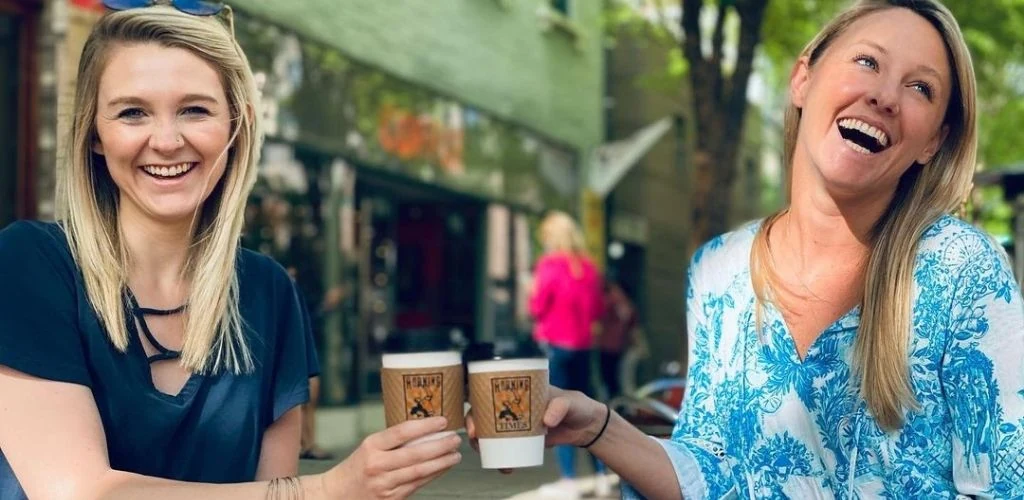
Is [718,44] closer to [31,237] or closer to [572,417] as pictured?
[572,417]

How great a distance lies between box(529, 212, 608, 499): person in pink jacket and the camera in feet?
33.4

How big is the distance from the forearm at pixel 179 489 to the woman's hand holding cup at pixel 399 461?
105 millimetres

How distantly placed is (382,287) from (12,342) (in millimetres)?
12296

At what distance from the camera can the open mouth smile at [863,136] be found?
271 centimetres

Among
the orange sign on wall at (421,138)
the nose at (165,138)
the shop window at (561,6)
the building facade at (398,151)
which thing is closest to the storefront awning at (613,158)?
the building facade at (398,151)

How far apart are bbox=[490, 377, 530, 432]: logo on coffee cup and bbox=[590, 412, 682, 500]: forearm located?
1.45 feet

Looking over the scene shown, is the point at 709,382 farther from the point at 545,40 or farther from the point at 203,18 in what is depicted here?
the point at 545,40

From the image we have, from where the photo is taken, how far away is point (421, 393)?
2.11 meters

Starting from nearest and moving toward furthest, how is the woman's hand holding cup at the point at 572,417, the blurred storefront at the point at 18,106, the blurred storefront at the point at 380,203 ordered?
the woman's hand holding cup at the point at 572,417 < the blurred storefront at the point at 18,106 < the blurred storefront at the point at 380,203

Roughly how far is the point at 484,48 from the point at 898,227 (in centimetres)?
1365

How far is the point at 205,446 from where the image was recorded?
101 inches

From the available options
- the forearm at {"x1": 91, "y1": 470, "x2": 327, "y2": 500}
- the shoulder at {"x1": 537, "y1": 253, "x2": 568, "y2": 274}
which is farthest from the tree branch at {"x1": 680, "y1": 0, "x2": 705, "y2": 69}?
the forearm at {"x1": 91, "y1": 470, "x2": 327, "y2": 500}

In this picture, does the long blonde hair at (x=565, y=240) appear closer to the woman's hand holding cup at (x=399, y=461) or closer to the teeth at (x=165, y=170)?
the teeth at (x=165, y=170)

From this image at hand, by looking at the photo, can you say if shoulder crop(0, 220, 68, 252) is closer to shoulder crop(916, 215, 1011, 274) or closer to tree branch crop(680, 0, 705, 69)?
shoulder crop(916, 215, 1011, 274)
